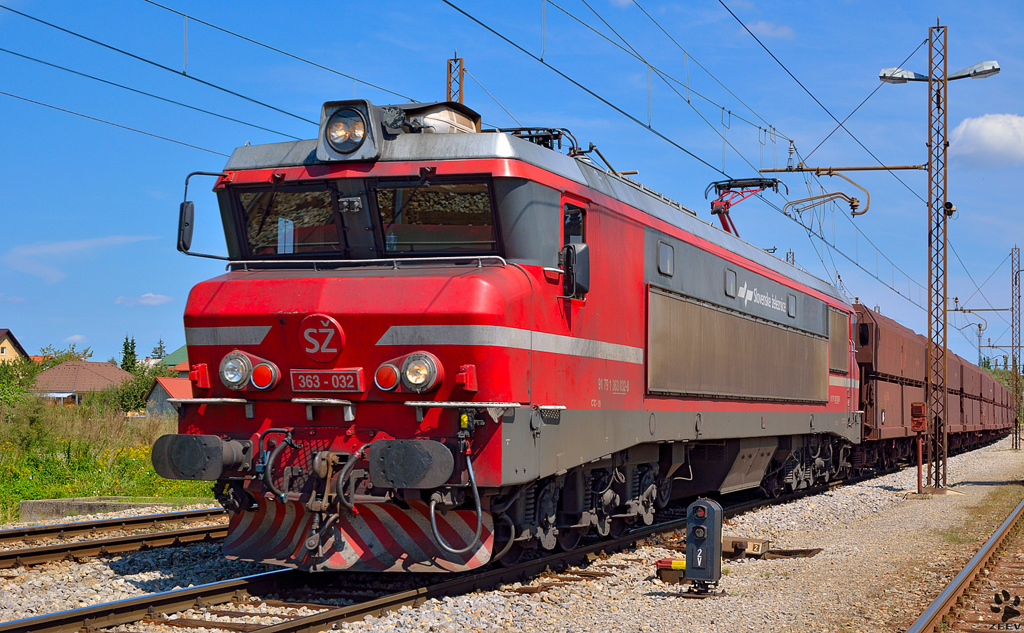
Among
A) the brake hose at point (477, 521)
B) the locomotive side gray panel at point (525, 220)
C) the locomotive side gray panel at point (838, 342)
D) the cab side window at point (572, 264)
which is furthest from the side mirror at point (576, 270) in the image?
the locomotive side gray panel at point (838, 342)

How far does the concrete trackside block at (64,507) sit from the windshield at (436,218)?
8.71 metres

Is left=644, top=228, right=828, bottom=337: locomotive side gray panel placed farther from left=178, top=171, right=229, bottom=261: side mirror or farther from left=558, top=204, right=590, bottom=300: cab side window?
left=178, top=171, right=229, bottom=261: side mirror

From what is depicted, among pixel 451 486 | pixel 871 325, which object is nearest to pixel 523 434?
pixel 451 486

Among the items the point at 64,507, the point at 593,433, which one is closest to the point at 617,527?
the point at 593,433

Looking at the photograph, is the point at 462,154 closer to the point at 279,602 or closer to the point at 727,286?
the point at 279,602

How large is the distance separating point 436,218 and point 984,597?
6.09 metres

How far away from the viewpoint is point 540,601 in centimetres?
811

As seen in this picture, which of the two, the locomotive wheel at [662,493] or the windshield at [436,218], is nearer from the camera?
the windshield at [436,218]

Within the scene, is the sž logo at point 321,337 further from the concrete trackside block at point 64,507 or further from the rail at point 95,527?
the concrete trackside block at point 64,507

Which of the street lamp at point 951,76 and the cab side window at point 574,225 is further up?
the street lamp at point 951,76

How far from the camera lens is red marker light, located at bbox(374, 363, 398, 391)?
7609 millimetres

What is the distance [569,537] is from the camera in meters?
9.91

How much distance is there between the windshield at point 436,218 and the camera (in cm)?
827

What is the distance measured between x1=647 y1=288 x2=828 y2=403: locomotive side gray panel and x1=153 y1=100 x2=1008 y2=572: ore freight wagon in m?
0.73
